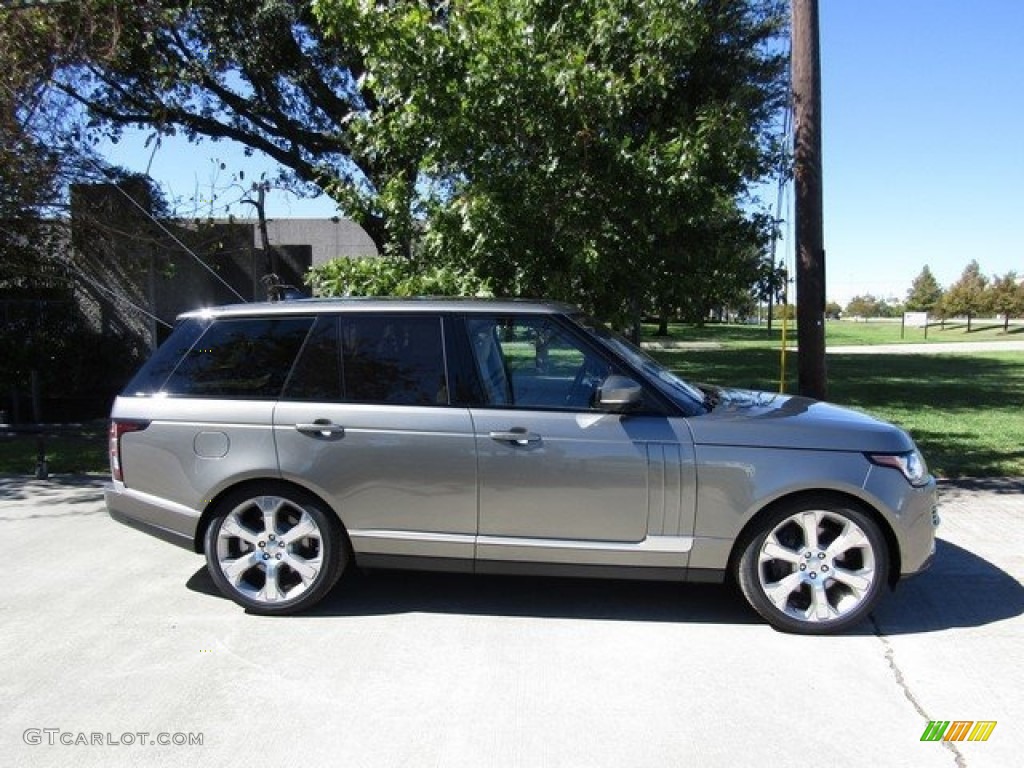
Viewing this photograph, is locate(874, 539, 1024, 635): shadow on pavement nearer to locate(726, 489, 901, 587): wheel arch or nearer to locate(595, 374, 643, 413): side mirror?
locate(726, 489, 901, 587): wheel arch

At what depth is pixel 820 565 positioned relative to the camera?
4273mm

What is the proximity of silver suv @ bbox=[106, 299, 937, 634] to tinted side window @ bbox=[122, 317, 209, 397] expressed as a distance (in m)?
0.01

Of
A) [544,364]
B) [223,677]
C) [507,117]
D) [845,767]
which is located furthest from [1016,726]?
[507,117]

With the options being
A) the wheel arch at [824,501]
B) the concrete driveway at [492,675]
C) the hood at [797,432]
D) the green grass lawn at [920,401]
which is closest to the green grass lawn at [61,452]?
the green grass lawn at [920,401]

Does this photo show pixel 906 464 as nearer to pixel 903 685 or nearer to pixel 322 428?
pixel 903 685

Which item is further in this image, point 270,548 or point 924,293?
point 924,293

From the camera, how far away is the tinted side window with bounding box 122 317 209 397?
4.86 m

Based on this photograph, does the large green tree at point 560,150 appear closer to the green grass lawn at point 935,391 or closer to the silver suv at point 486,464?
the silver suv at point 486,464

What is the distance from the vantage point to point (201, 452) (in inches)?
183

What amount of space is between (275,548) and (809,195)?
226 inches

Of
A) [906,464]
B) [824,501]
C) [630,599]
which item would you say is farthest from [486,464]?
[906,464]

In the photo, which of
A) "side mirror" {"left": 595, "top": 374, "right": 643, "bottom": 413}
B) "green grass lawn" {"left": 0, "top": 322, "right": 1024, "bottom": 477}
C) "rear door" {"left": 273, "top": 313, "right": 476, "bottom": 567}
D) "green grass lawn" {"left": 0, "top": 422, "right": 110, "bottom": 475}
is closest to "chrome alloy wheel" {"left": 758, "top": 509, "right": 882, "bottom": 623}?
"side mirror" {"left": 595, "top": 374, "right": 643, "bottom": 413}

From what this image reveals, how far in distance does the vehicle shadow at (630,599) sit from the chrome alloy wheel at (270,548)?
0.83ft

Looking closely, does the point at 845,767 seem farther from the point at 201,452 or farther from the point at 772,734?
the point at 201,452
